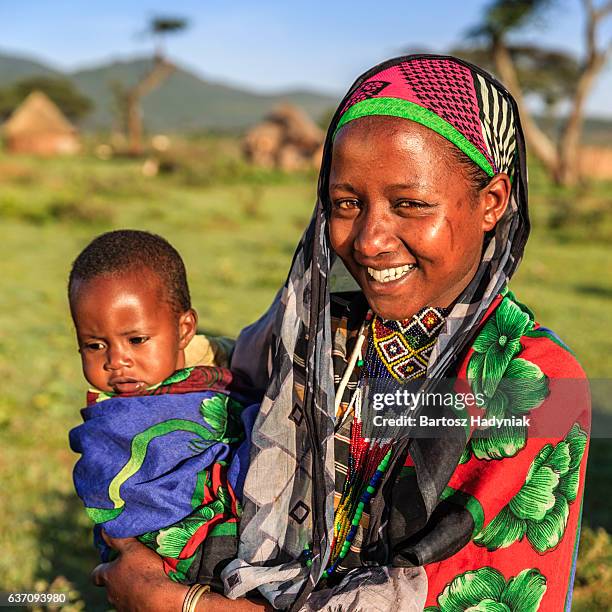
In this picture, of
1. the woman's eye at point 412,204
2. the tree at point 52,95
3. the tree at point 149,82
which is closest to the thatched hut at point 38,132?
the tree at point 149,82

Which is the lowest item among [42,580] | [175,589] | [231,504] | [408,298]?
[42,580]

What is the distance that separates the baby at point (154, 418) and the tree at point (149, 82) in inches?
1080

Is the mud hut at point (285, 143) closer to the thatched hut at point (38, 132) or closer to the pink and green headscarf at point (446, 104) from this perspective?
the thatched hut at point (38, 132)

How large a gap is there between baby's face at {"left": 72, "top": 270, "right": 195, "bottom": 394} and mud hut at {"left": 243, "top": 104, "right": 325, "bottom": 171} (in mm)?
23398

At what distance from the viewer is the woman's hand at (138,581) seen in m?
1.67

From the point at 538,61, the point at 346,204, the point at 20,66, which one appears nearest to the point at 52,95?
the point at 538,61

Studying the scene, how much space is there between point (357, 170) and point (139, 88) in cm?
3195

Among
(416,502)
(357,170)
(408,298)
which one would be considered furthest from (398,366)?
(357,170)

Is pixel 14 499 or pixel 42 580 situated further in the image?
pixel 14 499

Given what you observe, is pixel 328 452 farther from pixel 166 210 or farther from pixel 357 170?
pixel 166 210

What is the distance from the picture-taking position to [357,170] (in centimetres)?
152

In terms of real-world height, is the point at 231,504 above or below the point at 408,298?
below

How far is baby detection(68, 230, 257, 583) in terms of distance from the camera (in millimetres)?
1726

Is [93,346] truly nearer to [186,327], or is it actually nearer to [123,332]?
[123,332]
